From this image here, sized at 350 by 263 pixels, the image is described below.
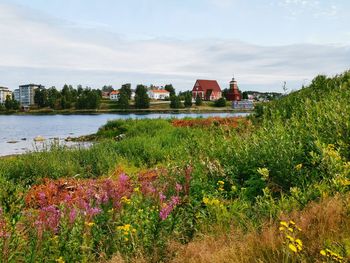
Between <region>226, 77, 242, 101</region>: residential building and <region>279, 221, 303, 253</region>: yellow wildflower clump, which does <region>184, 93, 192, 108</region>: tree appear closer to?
<region>226, 77, 242, 101</region>: residential building

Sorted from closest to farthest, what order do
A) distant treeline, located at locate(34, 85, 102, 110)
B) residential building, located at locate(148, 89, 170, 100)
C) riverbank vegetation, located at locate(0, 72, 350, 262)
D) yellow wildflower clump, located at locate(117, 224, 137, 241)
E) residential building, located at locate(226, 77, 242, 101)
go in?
riverbank vegetation, located at locate(0, 72, 350, 262) → yellow wildflower clump, located at locate(117, 224, 137, 241) → residential building, located at locate(226, 77, 242, 101) → distant treeline, located at locate(34, 85, 102, 110) → residential building, located at locate(148, 89, 170, 100)

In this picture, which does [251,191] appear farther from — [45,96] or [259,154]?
[45,96]

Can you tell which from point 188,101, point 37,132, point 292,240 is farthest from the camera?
point 188,101

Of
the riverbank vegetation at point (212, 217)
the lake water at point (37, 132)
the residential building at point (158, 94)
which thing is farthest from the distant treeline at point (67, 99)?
the riverbank vegetation at point (212, 217)

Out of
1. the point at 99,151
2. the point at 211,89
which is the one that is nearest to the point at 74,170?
the point at 99,151

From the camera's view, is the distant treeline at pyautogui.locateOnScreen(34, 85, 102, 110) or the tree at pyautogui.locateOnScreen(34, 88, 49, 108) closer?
the distant treeline at pyautogui.locateOnScreen(34, 85, 102, 110)

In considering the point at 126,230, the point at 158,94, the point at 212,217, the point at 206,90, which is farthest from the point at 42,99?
the point at 126,230

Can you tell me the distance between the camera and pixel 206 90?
15825cm

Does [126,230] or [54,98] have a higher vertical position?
[54,98]

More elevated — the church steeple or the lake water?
the church steeple

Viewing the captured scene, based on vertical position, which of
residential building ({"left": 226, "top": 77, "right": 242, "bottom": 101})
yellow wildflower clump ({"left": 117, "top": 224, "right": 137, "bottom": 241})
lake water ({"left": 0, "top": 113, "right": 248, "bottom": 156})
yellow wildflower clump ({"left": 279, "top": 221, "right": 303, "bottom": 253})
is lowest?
lake water ({"left": 0, "top": 113, "right": 248, "bottom": 156})

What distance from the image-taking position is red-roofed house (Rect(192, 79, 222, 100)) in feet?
513

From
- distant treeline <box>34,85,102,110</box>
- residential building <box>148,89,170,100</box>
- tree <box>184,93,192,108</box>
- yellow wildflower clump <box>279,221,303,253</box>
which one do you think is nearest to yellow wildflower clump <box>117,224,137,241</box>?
yellow wildflower clump <box>279,221,303,253</box>

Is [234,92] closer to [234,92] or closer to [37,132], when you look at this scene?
[234,92]
